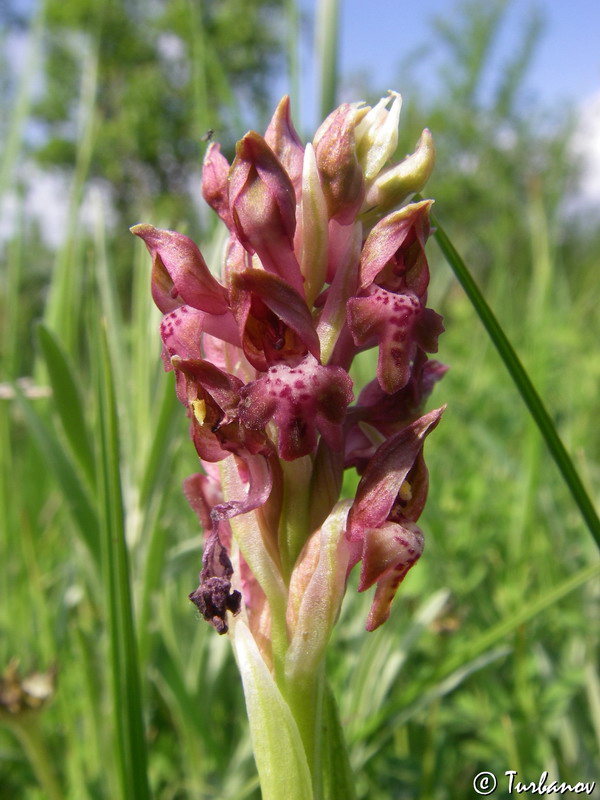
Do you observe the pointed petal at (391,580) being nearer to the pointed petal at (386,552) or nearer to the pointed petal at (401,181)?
the pointed petal at (386,552)

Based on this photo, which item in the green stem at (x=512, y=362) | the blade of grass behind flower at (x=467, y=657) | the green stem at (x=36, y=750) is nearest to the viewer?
the green stem at (x=512, y=362)

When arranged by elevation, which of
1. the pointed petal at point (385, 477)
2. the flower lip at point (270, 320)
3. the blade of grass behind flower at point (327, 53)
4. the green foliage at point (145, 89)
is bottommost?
the pointed petal at point (385, 477)

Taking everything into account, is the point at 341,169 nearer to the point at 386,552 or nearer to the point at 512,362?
the point at 512,362

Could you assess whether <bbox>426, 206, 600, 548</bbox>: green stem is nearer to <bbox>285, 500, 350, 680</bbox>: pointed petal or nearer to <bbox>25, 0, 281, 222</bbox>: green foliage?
<bbox>285, 500, 350, 680</bbox>: pointed petal

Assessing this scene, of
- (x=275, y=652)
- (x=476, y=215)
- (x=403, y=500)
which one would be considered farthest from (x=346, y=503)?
(x=476, y=215)

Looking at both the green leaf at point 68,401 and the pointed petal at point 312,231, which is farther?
the green leaf at point 68,401

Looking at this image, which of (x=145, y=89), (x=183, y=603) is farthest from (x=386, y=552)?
(x=145, y=89)

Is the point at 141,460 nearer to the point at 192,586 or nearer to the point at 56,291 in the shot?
the point at 192,586

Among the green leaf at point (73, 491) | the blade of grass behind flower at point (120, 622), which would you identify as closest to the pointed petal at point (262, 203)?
the blade of grass behind flower at point (120, 622)
